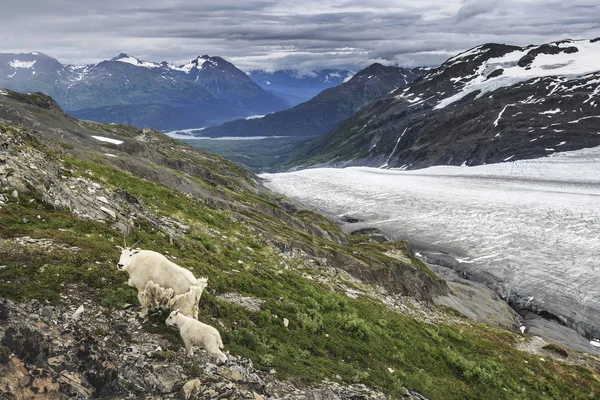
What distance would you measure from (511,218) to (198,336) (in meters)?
123

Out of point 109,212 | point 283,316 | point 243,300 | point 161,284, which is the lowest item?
point 283,316

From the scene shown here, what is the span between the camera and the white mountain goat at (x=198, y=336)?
40.2 ft

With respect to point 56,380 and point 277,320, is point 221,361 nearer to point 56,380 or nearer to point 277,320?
point 56,380

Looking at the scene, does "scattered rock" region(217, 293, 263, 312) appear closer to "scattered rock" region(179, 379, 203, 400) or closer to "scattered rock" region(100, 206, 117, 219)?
"scattered rock" region(179, 379, 203, 400)

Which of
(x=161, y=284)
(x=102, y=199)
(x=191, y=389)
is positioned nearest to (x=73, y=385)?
(x=191, y=389)

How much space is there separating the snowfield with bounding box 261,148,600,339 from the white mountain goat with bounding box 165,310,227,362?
75.0 metres

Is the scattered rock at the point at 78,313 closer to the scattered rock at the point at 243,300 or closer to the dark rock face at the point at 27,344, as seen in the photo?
the dark rock face at the point at 27,344

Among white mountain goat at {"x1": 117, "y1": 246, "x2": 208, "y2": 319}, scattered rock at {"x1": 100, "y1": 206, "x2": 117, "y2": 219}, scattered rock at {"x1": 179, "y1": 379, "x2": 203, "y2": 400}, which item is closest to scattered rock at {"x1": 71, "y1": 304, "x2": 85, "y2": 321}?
white mountain goat at {"x1": 117, "y1": 246, "x2": 208, "y2": 319}

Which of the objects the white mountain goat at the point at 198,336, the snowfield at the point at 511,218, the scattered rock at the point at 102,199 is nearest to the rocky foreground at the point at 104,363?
the white mountain goat at the point at 198,336

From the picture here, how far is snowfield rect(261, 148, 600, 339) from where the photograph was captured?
7938 centimetres

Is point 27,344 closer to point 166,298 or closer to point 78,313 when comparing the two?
point 78,313

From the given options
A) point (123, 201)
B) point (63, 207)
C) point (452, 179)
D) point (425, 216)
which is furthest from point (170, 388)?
point (452, 179)

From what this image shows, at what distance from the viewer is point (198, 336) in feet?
40.9

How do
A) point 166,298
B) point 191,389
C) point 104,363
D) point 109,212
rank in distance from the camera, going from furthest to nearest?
point 109,212 < point 166,298 < point 191,389 < point 104,363
